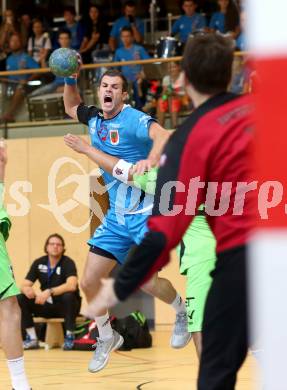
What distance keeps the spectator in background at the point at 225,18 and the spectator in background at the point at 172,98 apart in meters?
1.93

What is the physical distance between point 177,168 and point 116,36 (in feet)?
46.1

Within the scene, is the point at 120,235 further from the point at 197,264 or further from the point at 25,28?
the point at 25,28

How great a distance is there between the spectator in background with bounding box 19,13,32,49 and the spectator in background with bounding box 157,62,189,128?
17.0 ft

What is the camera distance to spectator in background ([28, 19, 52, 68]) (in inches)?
668

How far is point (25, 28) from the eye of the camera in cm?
1844

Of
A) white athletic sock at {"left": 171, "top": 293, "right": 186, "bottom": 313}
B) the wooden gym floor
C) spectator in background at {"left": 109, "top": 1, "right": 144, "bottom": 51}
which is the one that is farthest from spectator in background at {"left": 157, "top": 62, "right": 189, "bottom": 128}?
white athletic sock at {"left": 171, "top": 293, "right": 186, "bottom": 313}

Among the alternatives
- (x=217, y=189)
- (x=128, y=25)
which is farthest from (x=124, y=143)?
(x=128, y=25)

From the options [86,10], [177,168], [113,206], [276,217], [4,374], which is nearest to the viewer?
[276,217]

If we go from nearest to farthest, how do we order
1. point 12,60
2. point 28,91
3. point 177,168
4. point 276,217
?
1. point 276,217
2. point 177,168
3. point 28,91
4. point 12,60

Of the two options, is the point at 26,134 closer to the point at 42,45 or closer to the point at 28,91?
the point at 28,91

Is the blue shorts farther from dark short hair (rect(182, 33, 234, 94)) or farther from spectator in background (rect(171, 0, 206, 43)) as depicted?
spectator in background (rect(171, 0, 206, 43))

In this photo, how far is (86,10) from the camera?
19078mm

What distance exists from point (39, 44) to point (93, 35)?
3.73 ft

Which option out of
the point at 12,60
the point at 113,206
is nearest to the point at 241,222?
the point at 113,206
